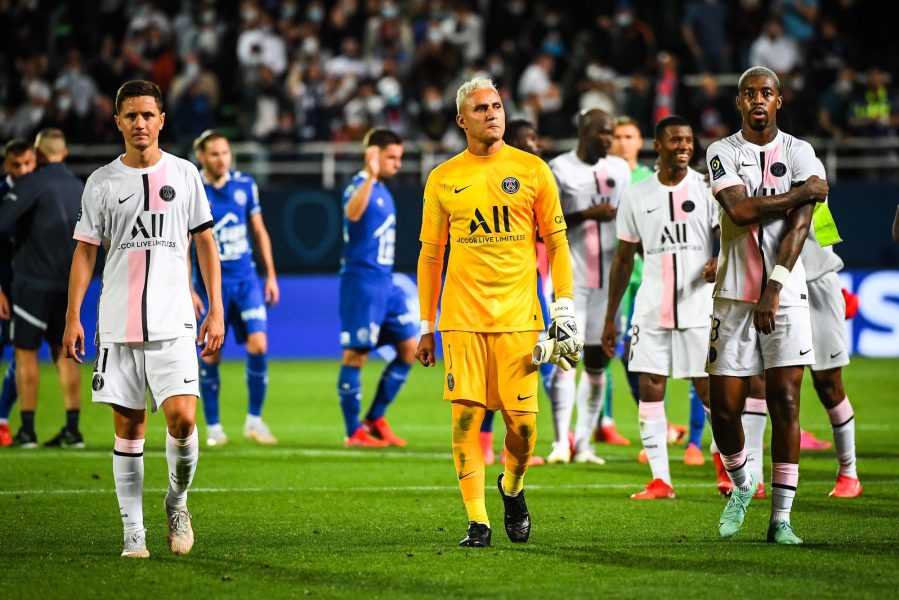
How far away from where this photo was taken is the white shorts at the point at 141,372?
679 centimetres

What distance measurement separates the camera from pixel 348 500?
9.01m

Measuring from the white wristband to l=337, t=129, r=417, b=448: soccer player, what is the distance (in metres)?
5.42

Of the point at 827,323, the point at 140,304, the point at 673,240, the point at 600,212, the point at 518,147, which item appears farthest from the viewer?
the point at 518,147

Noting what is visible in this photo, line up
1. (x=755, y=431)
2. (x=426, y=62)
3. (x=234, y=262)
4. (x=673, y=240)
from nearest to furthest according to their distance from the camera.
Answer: (x=755, y=431), (x=673, y=240), (x=234, y=262), (x=426, y=62)

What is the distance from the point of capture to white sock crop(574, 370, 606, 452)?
10953 mm

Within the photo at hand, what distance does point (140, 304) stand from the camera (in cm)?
679

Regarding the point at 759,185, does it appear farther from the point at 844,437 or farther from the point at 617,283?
the point at 844,437

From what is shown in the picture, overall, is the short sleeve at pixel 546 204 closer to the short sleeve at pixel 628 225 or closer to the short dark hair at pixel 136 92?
the short dark hair at pixel 136 92

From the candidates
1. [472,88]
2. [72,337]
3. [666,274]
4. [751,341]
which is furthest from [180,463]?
[666,274]

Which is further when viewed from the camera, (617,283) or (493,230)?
(617,283)

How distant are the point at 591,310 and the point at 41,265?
4754mm

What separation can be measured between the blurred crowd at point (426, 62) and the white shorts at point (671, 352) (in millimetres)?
11218

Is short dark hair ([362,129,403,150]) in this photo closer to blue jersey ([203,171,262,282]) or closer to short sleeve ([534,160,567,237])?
blue jersey ([203,171,262,282])

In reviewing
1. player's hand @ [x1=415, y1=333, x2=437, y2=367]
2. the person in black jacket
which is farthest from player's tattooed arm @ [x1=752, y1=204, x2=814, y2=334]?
the person in black jacket
